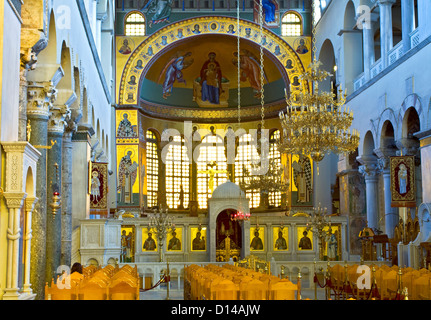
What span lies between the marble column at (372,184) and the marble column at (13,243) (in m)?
16.5

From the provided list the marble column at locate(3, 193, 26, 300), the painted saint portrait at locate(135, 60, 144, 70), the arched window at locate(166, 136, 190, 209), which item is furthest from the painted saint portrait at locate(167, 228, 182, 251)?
the marble column at locate(3, 193, 26, 300)

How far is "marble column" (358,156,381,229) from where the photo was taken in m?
22.7

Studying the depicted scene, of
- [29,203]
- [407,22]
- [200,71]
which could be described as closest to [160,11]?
[200,71]

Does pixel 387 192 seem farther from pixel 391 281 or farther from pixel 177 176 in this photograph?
pixel 177 176

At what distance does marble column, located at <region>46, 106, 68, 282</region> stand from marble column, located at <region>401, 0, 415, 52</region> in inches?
394

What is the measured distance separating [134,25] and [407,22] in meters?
14.0

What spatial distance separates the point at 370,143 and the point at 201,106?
11.6 m

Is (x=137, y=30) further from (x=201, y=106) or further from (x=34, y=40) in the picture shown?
(x=34, y=40)

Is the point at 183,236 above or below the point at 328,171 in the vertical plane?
below

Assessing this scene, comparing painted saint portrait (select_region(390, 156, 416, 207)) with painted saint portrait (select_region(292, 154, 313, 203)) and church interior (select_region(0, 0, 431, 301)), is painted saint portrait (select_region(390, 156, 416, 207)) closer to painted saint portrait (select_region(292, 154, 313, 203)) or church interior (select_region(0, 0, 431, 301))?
church interior (select_region(0, 0, 431, 301))

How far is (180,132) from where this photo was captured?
105 feet
